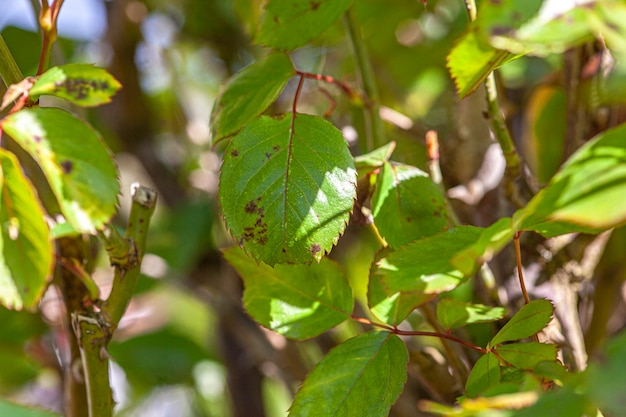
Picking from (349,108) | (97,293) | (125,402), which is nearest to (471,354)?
(97,293)

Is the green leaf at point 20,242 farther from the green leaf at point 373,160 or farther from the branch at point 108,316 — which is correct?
the green leaf at point 373,160

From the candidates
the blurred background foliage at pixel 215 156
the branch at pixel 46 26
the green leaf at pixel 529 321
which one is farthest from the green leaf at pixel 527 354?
the branch at pixel 46 26

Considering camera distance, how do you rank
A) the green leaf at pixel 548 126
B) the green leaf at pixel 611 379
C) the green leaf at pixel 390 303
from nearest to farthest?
the green leaf at pixel 611 379
the green leaf at pixel 390 303
the green leaf at pixel 548 126

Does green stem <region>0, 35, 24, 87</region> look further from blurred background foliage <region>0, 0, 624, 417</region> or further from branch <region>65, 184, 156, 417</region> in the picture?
blurred background foliage <region>0, 0, 624, 417</region>

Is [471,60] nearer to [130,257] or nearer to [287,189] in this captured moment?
[287,189]

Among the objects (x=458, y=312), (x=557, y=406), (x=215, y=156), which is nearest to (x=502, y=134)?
(x=458, y=312)

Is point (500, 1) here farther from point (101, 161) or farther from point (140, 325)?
point (140, 325)
